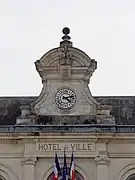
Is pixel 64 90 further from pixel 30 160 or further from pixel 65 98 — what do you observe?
pixel 30 160

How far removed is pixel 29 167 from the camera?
1777 centimetres

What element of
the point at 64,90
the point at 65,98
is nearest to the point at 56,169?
the point at 65,98

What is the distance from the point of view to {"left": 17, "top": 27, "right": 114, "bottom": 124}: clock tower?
728 inches

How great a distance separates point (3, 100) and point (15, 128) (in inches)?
140

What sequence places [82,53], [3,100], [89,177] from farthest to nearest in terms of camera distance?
[3,100]
[82,53]
[89,177]

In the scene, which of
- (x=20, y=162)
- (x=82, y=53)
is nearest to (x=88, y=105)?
(x=82, y=53)

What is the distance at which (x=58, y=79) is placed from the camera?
19.0m

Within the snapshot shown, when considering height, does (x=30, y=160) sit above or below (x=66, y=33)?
below

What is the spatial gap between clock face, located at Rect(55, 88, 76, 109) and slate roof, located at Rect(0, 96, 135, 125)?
2.13 metres

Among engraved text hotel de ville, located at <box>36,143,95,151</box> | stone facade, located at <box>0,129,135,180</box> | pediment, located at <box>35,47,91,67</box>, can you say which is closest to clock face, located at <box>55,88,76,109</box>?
pediment, located at <box>35,47,91,67</box>

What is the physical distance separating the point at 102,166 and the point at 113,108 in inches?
135

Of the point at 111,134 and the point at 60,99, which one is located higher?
the point at 60,99

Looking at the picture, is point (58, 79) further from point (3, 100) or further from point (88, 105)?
point (3, 100)

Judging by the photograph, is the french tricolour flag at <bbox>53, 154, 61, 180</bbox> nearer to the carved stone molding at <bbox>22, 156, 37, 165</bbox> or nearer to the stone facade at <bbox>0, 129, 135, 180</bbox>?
the stone facade at <bbox>0, 129, 135, 180</bbox>
